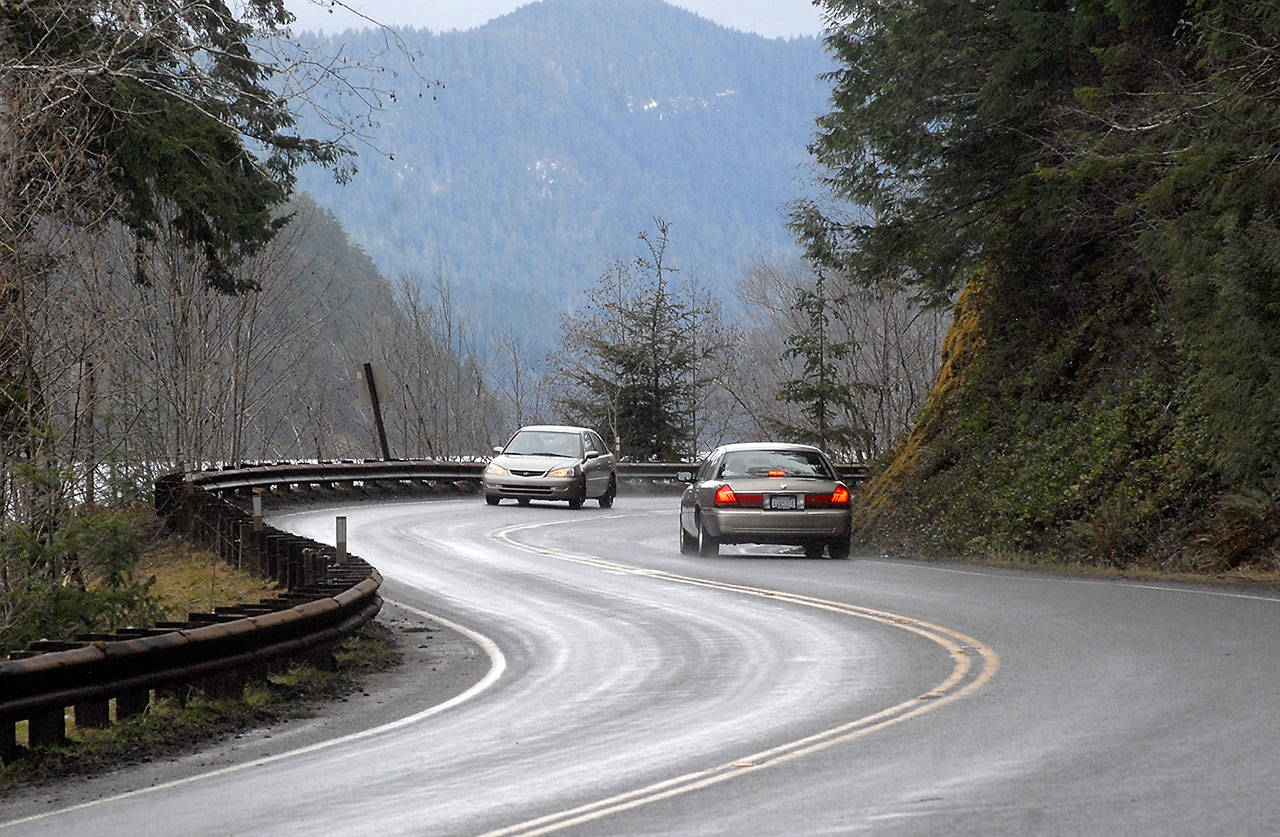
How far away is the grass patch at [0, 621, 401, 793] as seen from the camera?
27.5 ft

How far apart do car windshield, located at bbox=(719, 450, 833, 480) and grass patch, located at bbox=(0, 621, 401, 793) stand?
10.6 meters

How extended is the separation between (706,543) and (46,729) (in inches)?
597

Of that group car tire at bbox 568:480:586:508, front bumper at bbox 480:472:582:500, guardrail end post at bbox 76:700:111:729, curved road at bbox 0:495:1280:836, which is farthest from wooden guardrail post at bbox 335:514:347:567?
car tire at bbox 568:480:586:508

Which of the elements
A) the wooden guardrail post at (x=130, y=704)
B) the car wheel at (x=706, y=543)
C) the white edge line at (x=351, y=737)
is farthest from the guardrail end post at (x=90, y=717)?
the car wheel at (x=706, y=543)

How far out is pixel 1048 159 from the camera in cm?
2495

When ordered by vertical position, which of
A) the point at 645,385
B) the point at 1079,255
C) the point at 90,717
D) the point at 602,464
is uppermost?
the point at 1079,255

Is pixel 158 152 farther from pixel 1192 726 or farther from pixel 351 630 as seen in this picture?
pixel 1192 726

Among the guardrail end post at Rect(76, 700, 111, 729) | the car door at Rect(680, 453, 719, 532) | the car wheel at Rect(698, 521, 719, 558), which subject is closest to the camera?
the guardrail end post at Rect(76, 700, 111, 729)

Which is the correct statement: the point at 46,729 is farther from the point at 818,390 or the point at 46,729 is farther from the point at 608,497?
the point at 818,390

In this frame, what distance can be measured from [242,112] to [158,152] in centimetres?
132

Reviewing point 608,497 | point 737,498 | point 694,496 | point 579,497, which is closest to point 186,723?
point 737,498

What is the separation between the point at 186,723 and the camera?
962 cm

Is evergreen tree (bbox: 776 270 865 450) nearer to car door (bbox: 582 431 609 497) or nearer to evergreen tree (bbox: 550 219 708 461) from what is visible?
evergreen tree (bbox: 550 219 708 461)

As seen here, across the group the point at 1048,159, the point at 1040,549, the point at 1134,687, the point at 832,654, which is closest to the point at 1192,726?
the point at 1134,687
